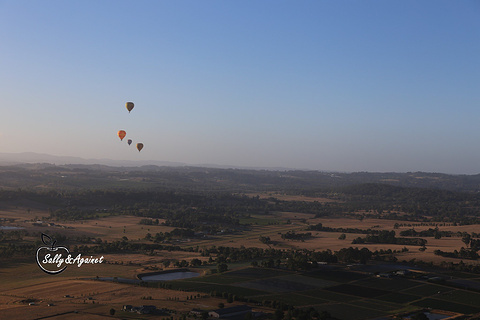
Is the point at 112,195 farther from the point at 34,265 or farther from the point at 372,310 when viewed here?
Result: the point at 372,310

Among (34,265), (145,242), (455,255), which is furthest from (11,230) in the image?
(455,255)

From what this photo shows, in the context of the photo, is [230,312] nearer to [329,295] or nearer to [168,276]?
[329,295]

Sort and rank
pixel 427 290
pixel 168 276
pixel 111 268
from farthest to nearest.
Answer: pixel 111 268 < pixel 168 276 < pixel 427 290

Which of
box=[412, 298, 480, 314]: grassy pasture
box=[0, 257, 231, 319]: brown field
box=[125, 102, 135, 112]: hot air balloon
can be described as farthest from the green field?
box=[125, 102, 135, 112]: hot air balloon

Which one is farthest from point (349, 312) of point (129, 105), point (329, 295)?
point (129, 105)

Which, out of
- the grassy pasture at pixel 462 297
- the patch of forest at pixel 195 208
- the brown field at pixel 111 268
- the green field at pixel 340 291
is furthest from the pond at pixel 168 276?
the patch of forest at pixel 195 208

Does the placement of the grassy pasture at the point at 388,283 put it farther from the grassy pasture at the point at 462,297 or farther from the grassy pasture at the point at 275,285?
the grassy pasture at the point at 275,285
